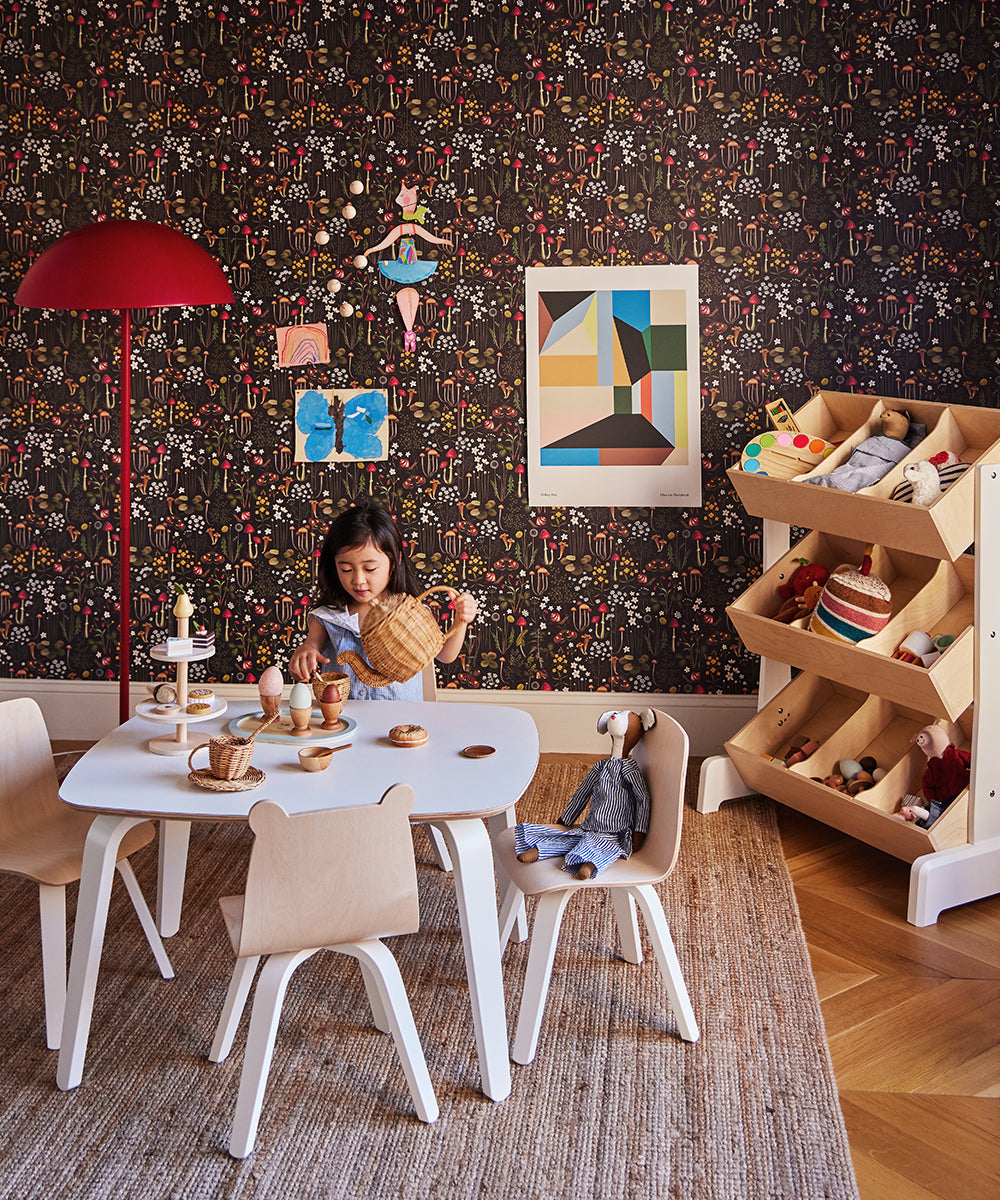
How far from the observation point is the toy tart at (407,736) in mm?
2318

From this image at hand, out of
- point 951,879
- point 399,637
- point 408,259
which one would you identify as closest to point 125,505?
point 408,259

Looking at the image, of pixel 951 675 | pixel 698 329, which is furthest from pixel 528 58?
pixel 951 675

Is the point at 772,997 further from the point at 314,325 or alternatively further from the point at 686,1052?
the point at 314,325

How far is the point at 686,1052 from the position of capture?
227cm

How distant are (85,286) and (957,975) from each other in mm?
3065

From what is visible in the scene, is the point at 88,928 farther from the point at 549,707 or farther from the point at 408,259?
the point at 408,259

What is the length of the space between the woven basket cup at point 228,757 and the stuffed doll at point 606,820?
0.58 meters

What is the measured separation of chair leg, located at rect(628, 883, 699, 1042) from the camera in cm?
221

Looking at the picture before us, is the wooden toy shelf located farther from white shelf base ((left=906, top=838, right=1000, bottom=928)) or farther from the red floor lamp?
the red floor lamp

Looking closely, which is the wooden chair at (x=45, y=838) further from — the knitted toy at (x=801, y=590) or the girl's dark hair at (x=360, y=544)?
the knitted toy at (x=801, y=590)

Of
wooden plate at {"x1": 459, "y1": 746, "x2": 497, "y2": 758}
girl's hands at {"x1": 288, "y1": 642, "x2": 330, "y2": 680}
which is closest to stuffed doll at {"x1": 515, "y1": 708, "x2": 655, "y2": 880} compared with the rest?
wooden plate at {"x1": 459, "y1": 746, "x2": 497, "y2": 758}

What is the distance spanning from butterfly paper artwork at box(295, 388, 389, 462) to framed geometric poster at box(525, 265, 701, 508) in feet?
1.77

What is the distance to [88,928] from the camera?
2.06 m

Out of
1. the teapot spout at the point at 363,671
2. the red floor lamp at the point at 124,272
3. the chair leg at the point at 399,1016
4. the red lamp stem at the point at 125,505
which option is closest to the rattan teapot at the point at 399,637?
the teapot spout at the point at 363,671
